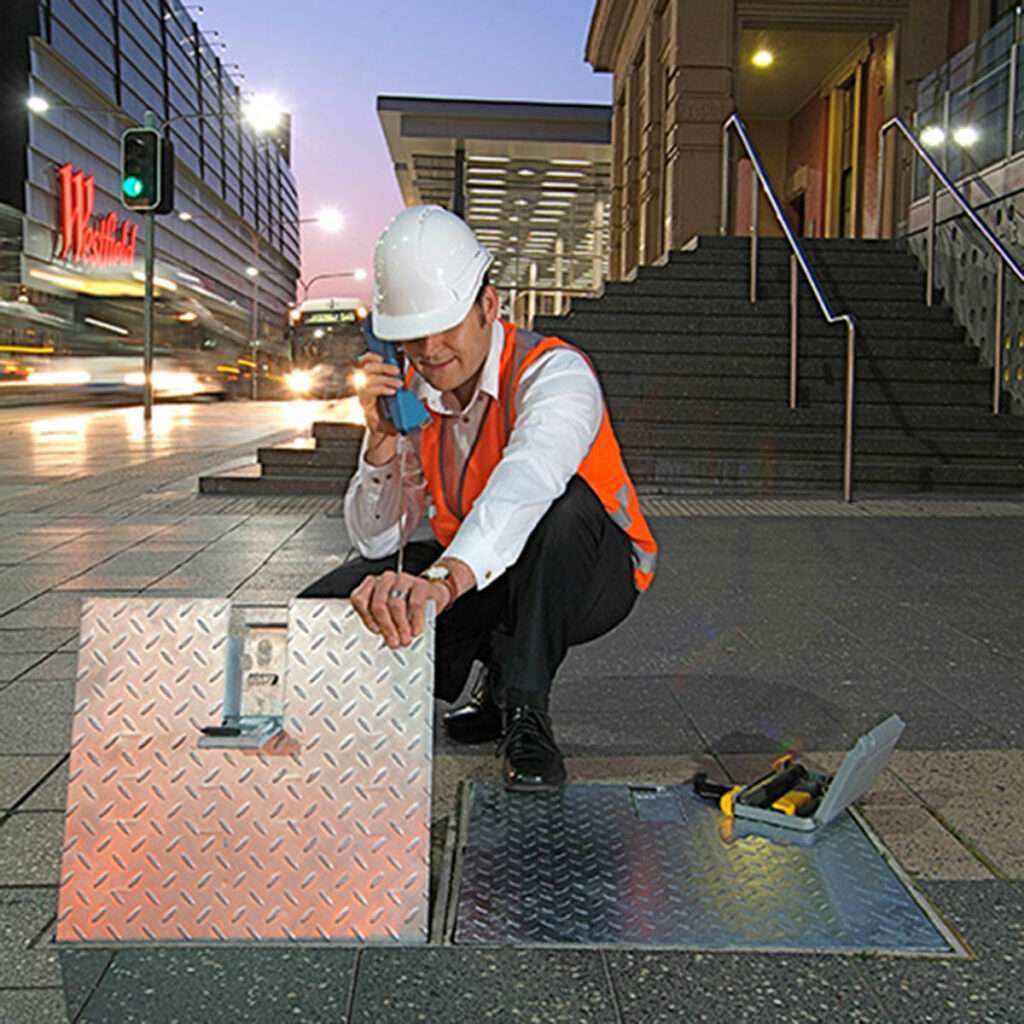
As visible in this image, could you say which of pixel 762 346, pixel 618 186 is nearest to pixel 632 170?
pixel 618 186

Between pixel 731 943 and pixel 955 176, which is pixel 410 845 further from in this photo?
pixel 955 176

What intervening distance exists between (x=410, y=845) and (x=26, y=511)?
680 cm

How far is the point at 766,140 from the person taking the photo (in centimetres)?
2270

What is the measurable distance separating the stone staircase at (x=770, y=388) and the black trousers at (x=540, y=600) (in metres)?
6.33

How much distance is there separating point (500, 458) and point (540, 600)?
0.36 meters

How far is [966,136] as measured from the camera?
1337cm

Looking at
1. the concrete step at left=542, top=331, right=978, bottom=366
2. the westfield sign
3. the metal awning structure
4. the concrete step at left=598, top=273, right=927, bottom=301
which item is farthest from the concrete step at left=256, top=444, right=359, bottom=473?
the westfield sign

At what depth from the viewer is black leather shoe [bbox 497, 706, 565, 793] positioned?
2836mm

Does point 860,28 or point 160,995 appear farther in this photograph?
point 860,28

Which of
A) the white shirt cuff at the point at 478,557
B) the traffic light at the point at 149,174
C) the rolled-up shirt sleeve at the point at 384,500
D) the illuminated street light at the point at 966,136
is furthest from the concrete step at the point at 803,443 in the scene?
the traffic light at the point at 149,174

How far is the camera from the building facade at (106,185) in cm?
3197

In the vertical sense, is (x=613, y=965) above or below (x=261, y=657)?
below

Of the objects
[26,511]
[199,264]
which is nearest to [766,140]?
[26,511]

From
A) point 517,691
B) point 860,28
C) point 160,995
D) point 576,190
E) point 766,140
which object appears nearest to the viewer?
point 160,995
